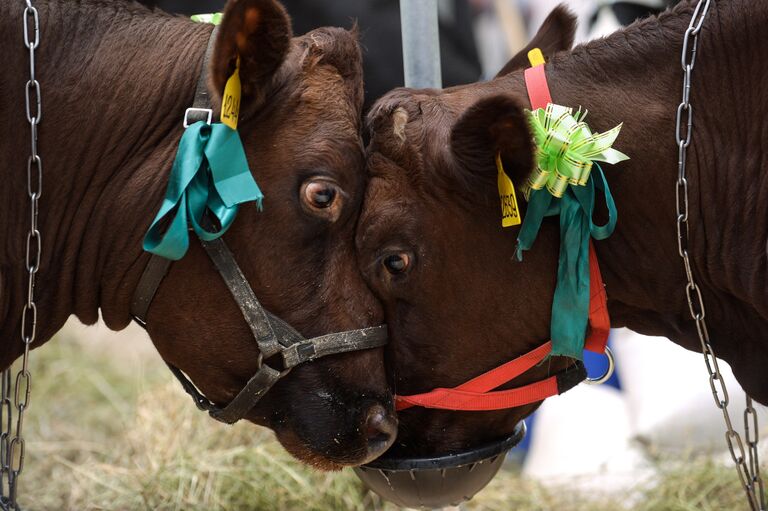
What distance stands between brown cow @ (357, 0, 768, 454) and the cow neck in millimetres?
700

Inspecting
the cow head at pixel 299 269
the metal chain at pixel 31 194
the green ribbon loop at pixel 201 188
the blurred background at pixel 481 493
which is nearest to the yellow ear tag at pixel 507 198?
the cow head at pixel 299 269

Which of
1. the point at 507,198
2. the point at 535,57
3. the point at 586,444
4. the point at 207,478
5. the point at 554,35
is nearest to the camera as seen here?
the point at 507,198

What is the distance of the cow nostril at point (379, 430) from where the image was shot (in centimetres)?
343

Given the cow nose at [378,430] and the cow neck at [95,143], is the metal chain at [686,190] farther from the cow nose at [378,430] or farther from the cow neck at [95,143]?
the cow neck at [95,143]

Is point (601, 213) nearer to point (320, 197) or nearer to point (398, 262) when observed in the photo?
point (398, 262)

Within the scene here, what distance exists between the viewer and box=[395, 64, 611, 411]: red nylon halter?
3449 millimetres

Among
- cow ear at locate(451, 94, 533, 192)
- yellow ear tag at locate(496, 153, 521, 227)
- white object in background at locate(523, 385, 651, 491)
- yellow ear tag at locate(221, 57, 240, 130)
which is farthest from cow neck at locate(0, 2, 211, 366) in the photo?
white object in background at locate(523, 385, 651, 491)

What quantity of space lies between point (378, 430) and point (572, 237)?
2.97 ft

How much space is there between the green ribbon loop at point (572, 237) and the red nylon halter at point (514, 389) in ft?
0.26

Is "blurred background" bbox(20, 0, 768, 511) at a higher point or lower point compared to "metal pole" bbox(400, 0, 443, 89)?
lower

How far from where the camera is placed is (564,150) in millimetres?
3170

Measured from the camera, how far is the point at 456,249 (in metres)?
3.41

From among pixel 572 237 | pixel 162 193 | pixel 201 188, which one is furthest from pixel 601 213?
pixel 162 193

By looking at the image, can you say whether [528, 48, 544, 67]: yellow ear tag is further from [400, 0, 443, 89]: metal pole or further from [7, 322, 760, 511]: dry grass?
[7, 322, 760, 511]: dry grass
